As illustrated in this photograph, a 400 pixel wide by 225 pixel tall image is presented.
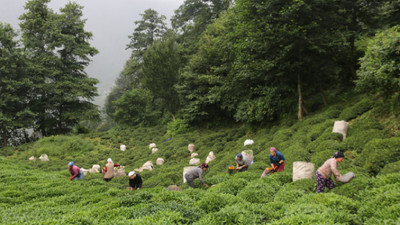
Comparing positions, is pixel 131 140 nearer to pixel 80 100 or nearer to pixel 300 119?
pixel 80 100

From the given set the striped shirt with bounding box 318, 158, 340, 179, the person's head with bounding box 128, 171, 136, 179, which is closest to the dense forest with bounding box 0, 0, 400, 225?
the striped shirt with bounding box 318, 158, 340, 179

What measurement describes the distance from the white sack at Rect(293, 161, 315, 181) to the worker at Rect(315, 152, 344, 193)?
1.10 meters

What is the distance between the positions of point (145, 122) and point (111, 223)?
107ft

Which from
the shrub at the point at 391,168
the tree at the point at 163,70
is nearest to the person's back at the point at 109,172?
the shrub at the point at 391,168

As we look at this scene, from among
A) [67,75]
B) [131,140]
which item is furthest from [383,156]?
[67,75]

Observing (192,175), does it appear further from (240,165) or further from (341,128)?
(341,128)

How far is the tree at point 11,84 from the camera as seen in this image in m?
29.3

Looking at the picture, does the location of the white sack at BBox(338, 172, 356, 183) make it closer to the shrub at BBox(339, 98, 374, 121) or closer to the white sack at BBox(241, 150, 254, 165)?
the white sack at BBox(241, 150, 254, 165)

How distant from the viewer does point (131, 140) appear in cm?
3062

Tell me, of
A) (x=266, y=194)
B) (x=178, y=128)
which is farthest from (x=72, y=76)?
(x=266, y=194)

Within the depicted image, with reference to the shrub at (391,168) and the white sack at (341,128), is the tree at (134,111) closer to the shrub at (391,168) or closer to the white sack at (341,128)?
the white sack at (341,128)

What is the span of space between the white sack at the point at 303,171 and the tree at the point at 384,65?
4532 millimetres

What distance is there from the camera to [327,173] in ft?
21.4

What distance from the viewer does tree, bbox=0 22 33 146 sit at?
2931 centimetres
